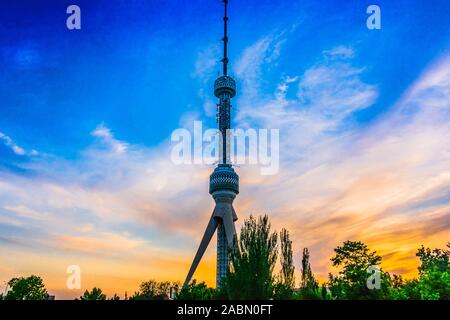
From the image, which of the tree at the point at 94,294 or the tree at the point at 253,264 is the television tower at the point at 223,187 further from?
the tree at the point at 253,264

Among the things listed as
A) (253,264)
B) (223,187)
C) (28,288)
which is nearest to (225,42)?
(223,187)

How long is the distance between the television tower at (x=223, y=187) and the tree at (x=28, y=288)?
27833 millimetres

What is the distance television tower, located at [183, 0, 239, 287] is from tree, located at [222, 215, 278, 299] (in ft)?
182

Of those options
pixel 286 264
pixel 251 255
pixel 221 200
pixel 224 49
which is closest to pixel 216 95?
pixel 224 49

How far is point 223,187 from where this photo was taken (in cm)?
7956

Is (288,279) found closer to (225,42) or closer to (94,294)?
(94,294)

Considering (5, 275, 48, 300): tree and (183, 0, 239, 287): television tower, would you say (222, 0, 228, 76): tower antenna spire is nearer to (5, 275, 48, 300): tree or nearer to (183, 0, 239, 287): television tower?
(183, 0, 239, 287): television tower

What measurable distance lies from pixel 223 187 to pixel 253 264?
58.7 meters

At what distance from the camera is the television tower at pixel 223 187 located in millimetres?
79250

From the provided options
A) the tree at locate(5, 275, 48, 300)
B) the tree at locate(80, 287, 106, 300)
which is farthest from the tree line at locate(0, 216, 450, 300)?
the tree at locate(5, 275, 48, 300)

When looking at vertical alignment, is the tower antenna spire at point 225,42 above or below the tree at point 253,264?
above

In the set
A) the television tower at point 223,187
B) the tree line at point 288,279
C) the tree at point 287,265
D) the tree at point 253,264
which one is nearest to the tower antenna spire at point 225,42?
the television tower at point 223,187
